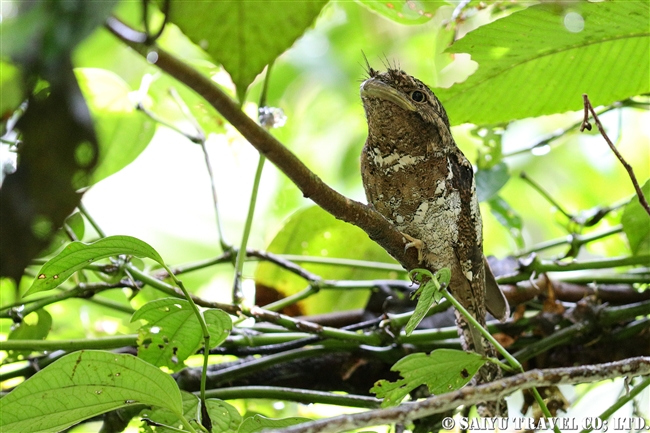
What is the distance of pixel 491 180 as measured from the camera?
1.53m

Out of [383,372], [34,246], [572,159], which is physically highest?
[572,159]

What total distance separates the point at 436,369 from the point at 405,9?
0.65 metres

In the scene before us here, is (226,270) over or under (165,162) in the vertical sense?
under

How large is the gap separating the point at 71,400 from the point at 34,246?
428 millimetres

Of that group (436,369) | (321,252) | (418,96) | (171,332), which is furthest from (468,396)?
(321,252)

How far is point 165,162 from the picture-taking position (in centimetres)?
237

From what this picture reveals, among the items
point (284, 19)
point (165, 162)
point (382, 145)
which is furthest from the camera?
point (165, 162)

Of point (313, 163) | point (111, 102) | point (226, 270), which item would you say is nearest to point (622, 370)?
point (111, 102)

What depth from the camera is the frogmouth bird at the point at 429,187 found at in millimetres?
1141

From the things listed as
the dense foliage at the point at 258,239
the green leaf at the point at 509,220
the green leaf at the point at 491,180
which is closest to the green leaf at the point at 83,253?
the dense foliage at the point at 258,239

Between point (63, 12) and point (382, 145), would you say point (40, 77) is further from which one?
point (382, 145)

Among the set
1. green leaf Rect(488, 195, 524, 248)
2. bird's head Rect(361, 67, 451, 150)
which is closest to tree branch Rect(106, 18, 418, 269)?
bird's head Rect(361, 67, 451, 150)

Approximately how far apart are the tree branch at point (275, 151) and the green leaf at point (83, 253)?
239 millimetres

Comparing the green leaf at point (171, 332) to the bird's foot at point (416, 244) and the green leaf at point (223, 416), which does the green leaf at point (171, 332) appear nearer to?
the green leaf at point (223, 416)
